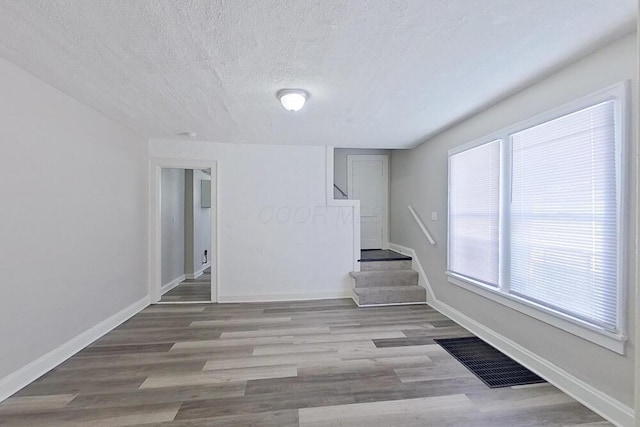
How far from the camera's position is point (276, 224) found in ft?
14.6

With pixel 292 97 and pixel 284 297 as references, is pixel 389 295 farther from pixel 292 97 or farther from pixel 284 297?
pixel 292 97

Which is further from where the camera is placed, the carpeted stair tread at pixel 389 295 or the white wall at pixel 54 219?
the carpeted stair tread at pixel 389 295

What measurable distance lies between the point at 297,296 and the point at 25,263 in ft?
10.1

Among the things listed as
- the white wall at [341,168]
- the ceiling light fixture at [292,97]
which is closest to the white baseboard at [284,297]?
the white wall at [341,168]

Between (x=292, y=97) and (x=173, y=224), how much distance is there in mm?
3819

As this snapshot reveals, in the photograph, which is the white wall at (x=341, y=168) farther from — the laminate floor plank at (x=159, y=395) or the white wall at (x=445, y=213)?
the laminate floor plank at (x=159, y=395)

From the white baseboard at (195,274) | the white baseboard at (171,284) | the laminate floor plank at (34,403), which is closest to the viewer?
the laminate floor plank at (34,403)

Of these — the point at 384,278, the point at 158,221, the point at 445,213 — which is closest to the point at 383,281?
the point at 384,278

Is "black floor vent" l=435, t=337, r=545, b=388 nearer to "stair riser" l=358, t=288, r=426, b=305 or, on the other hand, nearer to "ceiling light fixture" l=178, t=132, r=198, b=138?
"stair riser" l=358, t=288, r=426, b=305

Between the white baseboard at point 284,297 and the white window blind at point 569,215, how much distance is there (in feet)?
8.28

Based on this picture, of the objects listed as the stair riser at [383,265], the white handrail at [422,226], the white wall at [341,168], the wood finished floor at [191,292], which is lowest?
the wood finished floor at [191,292]

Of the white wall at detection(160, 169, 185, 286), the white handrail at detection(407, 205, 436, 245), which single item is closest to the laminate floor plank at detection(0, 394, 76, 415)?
the white wall at detection(160, 169, 185, 286)

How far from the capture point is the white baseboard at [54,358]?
2.03 metres

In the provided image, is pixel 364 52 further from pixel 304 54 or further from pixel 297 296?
pixel 297 296
